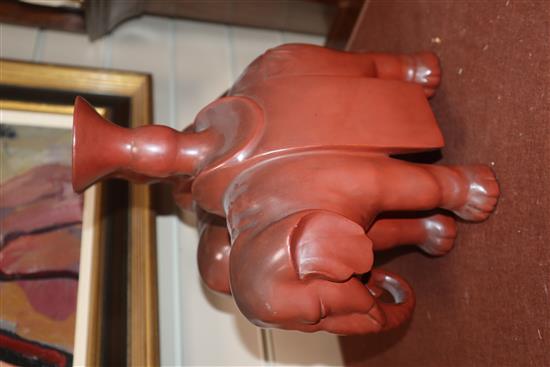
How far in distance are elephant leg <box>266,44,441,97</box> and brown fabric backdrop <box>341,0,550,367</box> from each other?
3 cm

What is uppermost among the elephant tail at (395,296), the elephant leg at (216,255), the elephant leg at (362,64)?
the elephant leg at (362,64)

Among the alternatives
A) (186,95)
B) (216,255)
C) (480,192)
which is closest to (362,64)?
(480,192)

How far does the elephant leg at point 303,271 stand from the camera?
57 cm

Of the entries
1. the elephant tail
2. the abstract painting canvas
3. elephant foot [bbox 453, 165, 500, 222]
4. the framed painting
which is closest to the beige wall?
the framed painting

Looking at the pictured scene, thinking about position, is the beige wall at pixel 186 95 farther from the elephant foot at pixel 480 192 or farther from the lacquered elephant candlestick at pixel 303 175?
the elephant foot at pixel 480 192

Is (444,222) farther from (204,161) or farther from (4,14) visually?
(4,14)

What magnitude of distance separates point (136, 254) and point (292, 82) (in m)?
0.46

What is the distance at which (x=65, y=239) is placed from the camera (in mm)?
967

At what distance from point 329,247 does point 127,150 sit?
28 centimetres

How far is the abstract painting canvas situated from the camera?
2.83 feet

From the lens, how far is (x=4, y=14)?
1.08 metres

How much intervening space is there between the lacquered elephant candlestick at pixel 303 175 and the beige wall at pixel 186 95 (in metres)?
0.22

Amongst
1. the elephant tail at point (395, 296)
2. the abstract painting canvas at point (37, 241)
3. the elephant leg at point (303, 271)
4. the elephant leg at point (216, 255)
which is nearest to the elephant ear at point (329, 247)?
the elephant leg at point (303, 271)

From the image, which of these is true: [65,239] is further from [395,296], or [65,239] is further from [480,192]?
[480,192]
